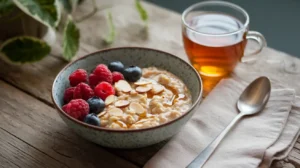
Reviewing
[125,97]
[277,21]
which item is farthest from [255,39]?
[277,21]

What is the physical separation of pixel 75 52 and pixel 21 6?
20cm

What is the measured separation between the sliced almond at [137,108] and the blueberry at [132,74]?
112mm

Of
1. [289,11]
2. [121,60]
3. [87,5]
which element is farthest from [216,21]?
[289,11]

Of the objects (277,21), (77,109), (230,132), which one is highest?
(77,109)

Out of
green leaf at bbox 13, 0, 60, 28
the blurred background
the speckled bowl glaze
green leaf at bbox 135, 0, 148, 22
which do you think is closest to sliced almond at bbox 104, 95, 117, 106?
the speckled bowl glaze

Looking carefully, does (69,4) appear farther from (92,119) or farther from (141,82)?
(92,119)

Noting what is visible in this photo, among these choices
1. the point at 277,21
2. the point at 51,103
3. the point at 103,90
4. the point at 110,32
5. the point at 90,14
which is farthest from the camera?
the point at 277,21

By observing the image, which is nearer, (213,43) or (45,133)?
(45,133)

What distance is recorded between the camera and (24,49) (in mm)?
1312

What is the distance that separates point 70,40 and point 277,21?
39.5 inches

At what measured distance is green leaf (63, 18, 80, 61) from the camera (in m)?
1.32

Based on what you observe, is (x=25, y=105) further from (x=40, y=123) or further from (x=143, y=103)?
(x=143, y=103)

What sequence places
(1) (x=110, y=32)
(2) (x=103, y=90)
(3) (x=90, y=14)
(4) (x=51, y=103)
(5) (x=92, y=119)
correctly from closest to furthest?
(5) (x=92, y=119) < (2) (x=103, y=90) < (4) (x=51, y=103) < (1) (x=110, y=32) < (3) (x=90, y=14)

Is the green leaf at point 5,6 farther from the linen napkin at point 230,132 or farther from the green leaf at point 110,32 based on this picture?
the linen napkin at point 230,132
